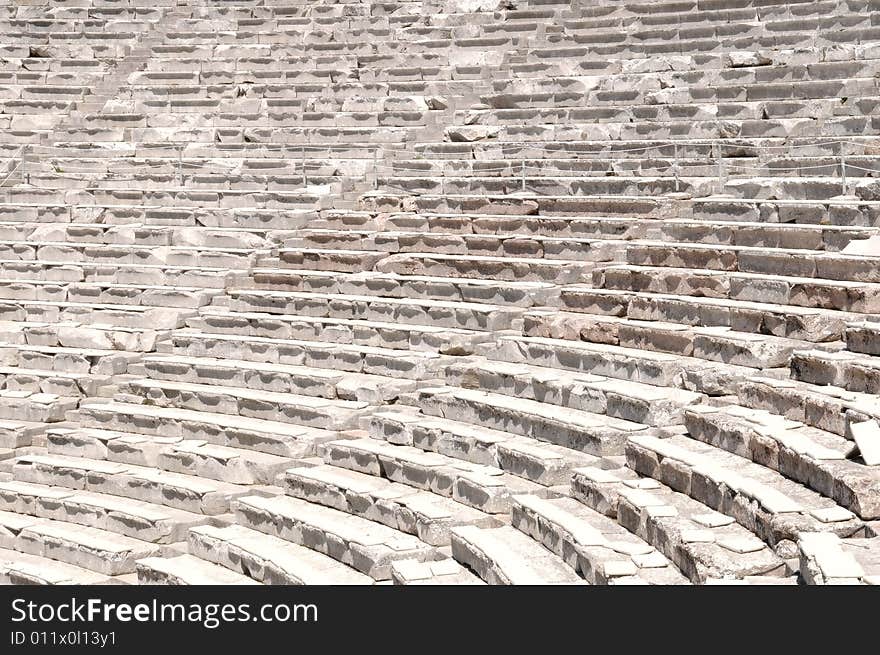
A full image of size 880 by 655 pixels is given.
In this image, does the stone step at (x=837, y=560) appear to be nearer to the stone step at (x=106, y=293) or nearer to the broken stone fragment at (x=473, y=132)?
the stone step at (x=106, y=293)

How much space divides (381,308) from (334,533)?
3.87m

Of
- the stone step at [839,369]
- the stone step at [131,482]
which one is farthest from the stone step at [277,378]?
the stone step at [839,369]

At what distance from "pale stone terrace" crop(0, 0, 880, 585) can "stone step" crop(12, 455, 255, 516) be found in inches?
1.2

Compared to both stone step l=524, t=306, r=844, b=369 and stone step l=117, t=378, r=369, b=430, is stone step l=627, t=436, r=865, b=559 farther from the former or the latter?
stone step l=117, t=378, r=369, b=430

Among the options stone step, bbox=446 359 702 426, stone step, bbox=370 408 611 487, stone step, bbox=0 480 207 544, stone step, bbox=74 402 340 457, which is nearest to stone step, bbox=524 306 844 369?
stone step, bbox=446 359 702 426

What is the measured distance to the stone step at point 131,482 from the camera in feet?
30.7

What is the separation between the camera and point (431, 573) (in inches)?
272

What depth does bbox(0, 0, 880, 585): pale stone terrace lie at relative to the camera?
7.27 m

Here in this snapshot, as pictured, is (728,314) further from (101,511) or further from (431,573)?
(101,511)

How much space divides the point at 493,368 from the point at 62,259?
6.41 m

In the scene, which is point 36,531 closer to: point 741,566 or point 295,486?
point 295,486

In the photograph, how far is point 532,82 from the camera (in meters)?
15.6

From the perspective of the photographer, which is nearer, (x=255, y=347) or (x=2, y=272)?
(x=255, y=347)
